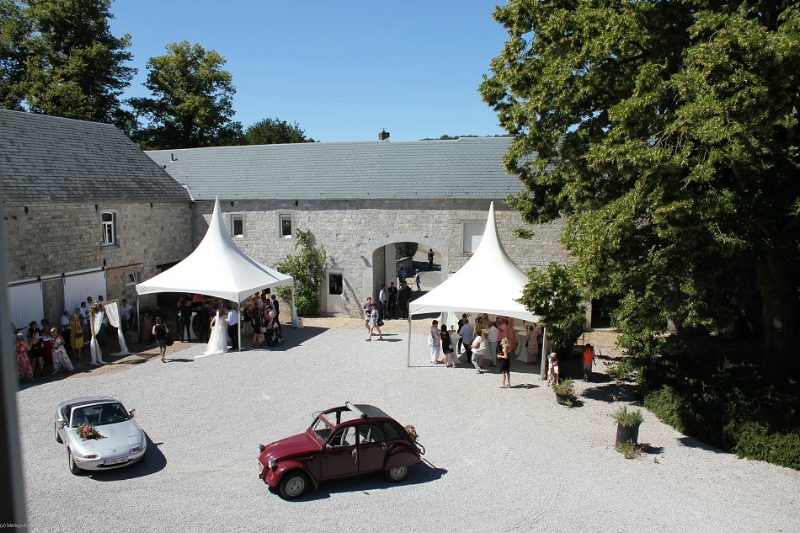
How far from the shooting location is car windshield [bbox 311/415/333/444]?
9.98m

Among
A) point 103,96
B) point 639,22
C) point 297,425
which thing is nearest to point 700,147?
point 639,22

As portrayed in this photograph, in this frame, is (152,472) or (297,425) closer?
(152,472)

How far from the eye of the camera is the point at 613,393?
15.1 m

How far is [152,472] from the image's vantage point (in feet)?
34.2

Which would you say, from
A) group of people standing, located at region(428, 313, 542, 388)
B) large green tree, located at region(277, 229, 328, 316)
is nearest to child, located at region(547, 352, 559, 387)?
group of people standing, located at region(428, 313, 542, 388)

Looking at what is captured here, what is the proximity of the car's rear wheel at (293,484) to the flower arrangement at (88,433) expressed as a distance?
3439mm

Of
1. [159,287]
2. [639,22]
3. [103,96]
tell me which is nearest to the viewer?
[639,22]

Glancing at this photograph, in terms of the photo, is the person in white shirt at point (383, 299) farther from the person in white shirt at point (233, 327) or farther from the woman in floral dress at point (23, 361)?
the woman in floral dress at point (23, 361)

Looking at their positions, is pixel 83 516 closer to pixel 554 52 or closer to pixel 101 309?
pixel 101 309

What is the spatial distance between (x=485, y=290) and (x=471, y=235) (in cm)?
682

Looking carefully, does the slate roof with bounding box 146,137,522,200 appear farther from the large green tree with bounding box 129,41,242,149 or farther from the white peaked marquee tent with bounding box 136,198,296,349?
the large green tree with bounding box 129,41,242,149

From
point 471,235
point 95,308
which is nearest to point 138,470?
point 95,308

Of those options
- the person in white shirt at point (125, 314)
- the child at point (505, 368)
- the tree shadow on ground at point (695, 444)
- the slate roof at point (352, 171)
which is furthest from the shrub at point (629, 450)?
the person in white shirt at point (125, 314)

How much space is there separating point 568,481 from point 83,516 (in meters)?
7.64
